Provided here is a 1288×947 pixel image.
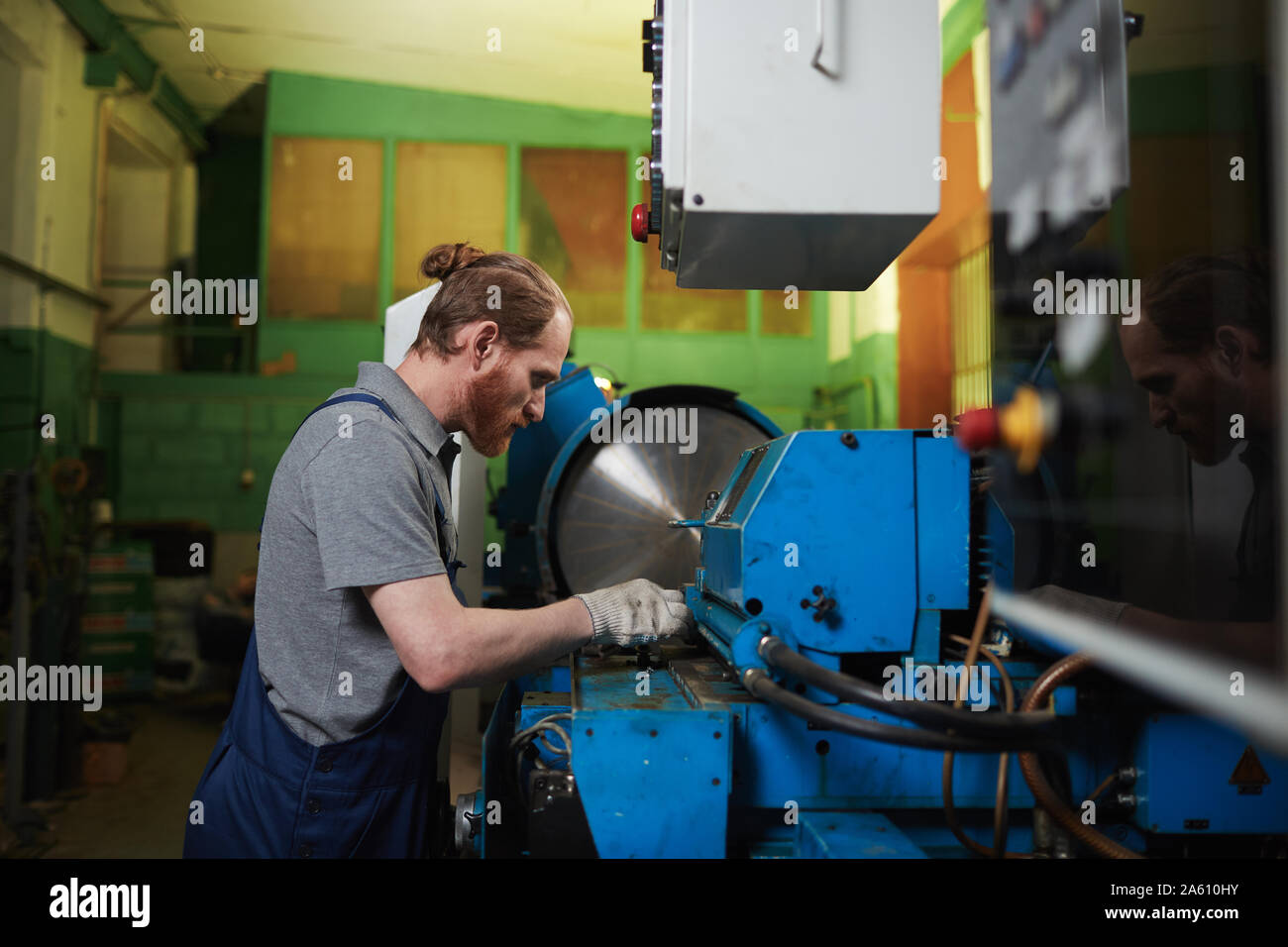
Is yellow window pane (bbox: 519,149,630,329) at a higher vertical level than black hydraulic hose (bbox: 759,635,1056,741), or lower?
higher

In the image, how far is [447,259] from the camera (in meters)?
1.57

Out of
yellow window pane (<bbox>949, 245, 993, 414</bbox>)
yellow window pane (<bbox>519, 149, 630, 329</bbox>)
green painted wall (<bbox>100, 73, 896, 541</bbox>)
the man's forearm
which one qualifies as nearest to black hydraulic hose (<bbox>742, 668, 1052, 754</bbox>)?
the man's forearm

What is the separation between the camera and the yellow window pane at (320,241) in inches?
229

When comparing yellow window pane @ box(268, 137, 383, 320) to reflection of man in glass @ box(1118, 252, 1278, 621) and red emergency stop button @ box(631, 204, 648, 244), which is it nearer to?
red emergency stop button @ box(631, 204, 648, 244)

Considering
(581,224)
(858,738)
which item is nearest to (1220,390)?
(858,738)

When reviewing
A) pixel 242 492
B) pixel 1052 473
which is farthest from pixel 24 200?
pixel 1052 473

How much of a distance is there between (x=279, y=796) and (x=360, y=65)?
5.89 m

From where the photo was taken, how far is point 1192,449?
1.29 metres

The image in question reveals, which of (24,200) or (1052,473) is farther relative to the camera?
(24,200)

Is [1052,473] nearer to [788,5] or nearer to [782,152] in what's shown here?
[782,152]

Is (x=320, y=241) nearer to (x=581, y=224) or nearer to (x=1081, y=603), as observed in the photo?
(x=581, y=224)

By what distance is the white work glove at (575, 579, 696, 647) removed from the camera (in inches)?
52.3

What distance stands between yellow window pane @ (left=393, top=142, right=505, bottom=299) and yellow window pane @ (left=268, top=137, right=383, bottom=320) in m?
0.20

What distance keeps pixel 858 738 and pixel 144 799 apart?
369cm
